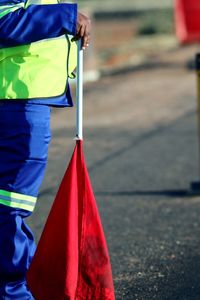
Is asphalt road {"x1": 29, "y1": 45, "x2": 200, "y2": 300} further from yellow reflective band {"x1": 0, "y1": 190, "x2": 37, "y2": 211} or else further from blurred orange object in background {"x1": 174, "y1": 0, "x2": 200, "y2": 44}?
blurred orange object in background {"x1": 174, "y1": 0, "x2": 200, "y2": 44}

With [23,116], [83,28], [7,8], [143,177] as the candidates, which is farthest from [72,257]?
[143,177]

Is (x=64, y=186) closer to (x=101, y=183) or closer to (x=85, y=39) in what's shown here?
(x=85, y=39)

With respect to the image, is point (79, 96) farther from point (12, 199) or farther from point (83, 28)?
point (12, 199)

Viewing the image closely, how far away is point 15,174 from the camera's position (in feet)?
16.0

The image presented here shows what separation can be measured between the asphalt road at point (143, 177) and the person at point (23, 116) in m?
1.00

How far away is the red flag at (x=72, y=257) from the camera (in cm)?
488

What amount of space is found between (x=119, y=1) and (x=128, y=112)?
1041 inches

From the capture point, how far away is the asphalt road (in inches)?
250

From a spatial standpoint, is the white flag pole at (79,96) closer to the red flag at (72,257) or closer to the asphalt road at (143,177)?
the red flag at (72,257)

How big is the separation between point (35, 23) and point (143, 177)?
5592mm

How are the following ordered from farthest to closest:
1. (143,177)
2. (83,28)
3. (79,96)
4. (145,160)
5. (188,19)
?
(188,19)
(145,160)
(143,177)
(79,96)
(83,28)

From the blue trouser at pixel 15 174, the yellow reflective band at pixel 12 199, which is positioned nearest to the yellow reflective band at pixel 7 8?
the blue trouser at pixel 15 174

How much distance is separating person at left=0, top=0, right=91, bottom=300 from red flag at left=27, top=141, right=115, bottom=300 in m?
0.11

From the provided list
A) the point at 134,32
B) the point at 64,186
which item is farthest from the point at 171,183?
the point at 134,32
